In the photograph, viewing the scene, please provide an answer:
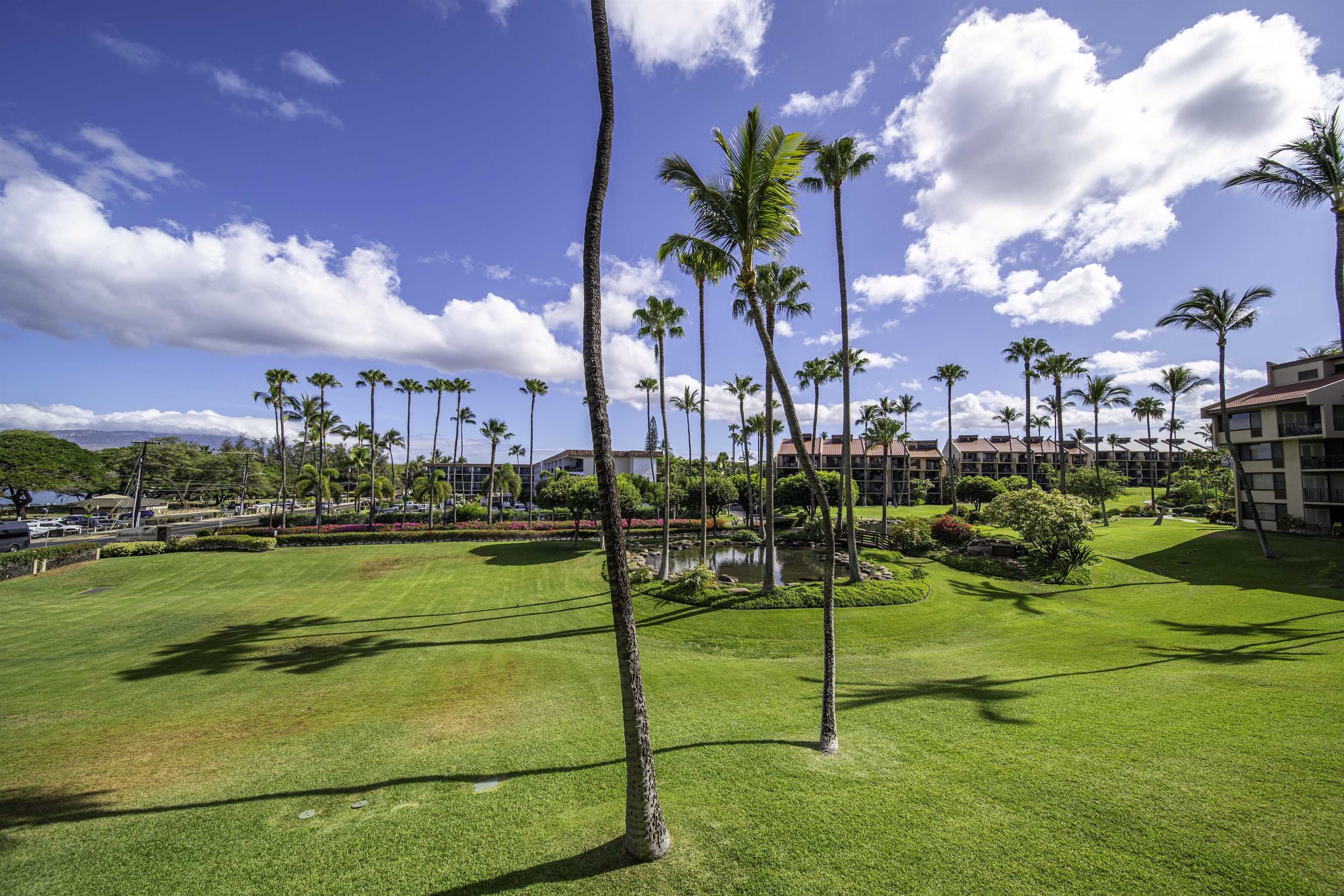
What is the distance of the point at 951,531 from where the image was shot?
33594mm

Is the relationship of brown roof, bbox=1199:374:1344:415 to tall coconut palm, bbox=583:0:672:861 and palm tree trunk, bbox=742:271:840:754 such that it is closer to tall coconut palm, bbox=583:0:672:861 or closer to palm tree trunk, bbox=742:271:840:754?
palm tree trunk, bbox=742:271:840:754

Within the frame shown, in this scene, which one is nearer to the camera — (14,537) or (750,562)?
(14,537)

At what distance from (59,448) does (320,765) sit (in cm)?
7447

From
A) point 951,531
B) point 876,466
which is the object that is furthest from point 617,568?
point 876,466

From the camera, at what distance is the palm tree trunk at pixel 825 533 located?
782 cm

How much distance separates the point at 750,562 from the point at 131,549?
37027mm

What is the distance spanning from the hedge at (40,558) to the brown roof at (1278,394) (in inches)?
2681

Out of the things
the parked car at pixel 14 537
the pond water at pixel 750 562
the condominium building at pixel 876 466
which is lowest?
the pond water at pixel 750 562

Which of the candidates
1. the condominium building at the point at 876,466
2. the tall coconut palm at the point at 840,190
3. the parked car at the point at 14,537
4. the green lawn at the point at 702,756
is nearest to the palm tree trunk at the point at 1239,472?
the green lawn at the point at 702,756

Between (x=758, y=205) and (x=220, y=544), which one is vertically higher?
(x=758, y=205)

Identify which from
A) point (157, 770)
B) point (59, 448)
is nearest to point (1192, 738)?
point (157, 770)

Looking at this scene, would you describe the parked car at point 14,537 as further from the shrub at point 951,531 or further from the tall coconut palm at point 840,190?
the shrub at point 951,531

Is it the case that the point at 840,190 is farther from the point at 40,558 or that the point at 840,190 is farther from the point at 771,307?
the point at 40,558

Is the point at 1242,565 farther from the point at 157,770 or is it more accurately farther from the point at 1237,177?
the point at 157,770
